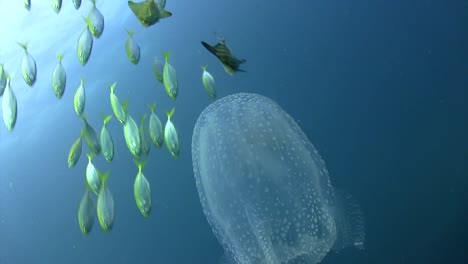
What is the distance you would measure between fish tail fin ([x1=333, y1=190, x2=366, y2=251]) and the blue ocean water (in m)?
6.14

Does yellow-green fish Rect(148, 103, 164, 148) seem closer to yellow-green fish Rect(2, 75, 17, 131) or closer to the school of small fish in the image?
the school of small fish

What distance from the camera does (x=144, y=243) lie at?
14.4m

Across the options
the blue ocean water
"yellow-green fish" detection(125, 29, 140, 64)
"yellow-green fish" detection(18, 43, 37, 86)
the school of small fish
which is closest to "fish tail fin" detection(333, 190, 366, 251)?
the school of small fish

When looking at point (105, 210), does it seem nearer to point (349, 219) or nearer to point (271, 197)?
point (271, 197)

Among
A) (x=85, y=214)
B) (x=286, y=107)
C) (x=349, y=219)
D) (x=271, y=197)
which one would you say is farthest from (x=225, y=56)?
(x=286, y=107)

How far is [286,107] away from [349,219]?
29.2 ft

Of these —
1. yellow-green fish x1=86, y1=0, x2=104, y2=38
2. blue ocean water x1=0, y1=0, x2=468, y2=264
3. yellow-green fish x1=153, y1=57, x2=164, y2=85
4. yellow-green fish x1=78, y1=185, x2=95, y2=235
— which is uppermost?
yellow-green fish x1=86, y1=0, x2=104, y2=38

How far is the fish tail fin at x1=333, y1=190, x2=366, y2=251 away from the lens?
12.0ft

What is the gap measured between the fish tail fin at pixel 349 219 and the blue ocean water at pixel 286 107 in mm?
6144

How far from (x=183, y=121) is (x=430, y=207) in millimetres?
7588

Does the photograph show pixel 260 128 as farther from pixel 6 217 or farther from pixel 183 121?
pixel 6 217

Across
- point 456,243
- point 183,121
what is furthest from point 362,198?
point 183,121

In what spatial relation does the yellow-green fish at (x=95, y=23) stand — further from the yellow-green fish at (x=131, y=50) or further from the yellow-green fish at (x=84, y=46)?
the yellow-green fish at (x=131, y=50)

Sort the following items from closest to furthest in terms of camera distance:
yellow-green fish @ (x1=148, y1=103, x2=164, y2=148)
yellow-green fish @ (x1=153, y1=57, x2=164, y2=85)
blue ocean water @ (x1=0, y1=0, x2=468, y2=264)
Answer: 1. yellow-green fish @ (x1=148, y1=103, x2=164, y2=148)
2. yellow-green fish @ (x1=153, y1=57, x2=164, y2=85)
3. blue ocean water @ (x1=0, y1=0, x2=468, y2=264)
